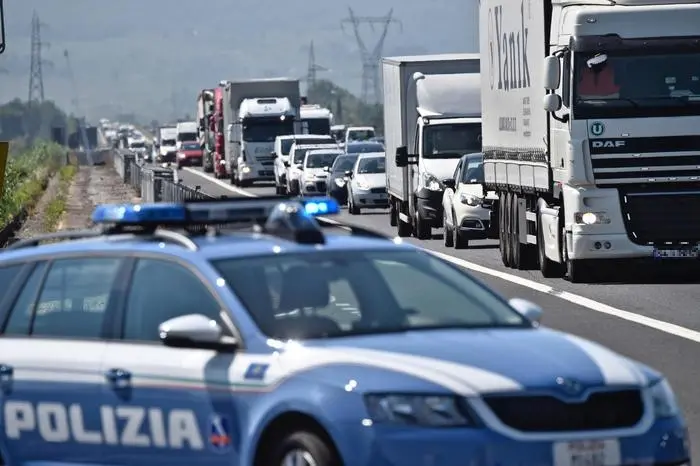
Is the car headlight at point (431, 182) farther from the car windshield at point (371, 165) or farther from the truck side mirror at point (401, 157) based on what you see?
the car windshield at point (371, 165)

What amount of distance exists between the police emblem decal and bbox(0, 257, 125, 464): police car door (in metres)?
0.66

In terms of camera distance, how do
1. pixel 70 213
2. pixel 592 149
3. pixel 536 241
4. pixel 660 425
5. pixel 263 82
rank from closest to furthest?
pixel 660 425
pixel 592 149
pixel 536 241
pixel 70 213
pixel 263 82

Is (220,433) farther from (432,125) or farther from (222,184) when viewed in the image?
(222,184)

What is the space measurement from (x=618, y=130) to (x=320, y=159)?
36255 mm

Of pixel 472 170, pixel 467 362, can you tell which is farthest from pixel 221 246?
pixel 472 170

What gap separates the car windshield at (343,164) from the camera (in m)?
53.7

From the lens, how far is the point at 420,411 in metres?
7.54

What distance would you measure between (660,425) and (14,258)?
3.22 metres

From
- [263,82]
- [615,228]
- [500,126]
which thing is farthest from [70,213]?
[615,228]

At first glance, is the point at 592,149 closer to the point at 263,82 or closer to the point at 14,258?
the point at 14,258

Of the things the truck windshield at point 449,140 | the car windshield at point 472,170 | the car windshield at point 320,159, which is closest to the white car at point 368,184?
the car windshield at point 320,159

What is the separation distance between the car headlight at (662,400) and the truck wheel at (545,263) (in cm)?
1702

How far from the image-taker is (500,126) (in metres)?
27.8

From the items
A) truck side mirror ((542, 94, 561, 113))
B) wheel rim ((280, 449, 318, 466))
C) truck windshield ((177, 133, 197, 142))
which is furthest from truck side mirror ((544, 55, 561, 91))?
truck windshield ((177, 133, 197, 142))
